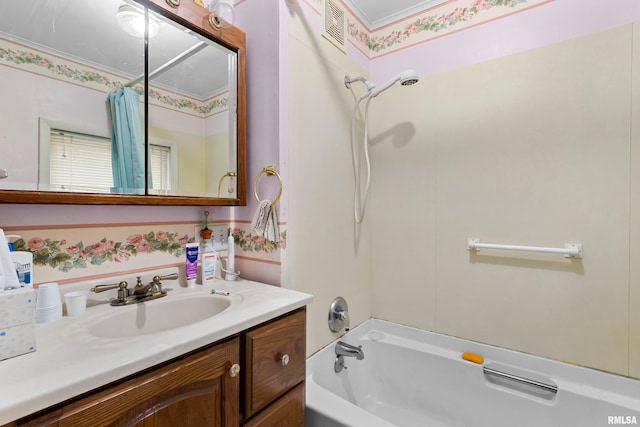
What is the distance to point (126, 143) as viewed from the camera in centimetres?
98

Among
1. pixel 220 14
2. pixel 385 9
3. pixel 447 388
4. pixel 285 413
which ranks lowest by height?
pixel 447 388

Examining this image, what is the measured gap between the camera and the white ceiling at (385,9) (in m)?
1.62

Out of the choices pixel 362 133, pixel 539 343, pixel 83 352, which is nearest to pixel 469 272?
pixel 539 343

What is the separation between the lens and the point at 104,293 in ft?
3.26

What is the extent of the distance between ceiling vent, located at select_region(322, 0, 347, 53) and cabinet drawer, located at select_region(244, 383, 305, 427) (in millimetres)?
1582

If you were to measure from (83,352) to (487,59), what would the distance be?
1.92 m

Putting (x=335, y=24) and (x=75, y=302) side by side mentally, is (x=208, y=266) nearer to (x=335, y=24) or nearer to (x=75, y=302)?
(x=75, y=302)

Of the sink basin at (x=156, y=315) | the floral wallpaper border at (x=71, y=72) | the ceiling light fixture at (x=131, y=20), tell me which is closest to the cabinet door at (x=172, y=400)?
the sink basin at (x=156, y=315)

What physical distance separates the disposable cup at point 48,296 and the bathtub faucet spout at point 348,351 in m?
1.14

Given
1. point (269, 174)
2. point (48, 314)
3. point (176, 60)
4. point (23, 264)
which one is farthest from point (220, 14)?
point (48, 314)

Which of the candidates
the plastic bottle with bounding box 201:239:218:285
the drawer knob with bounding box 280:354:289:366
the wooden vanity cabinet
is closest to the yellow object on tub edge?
the wooden vanity cabinet

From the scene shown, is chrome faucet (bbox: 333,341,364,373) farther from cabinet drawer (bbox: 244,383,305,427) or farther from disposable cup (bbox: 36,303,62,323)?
disposable cup (bbox: 36,303,62,323)

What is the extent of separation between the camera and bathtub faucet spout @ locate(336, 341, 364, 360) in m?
1.45

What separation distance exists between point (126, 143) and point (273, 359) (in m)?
0.86
